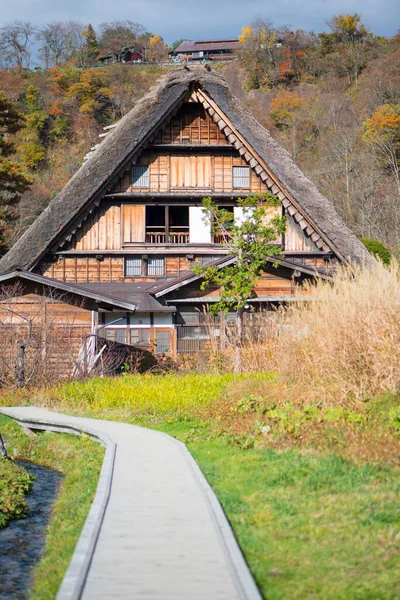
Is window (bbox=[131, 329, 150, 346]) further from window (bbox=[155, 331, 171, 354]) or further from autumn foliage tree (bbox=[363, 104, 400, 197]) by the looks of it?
autumn foliage tree (bbox=[363, 104, 400, 197])

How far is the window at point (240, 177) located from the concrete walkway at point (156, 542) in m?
19.0

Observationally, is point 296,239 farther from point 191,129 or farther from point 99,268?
point 99,268

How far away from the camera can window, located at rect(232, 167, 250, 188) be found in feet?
93.1

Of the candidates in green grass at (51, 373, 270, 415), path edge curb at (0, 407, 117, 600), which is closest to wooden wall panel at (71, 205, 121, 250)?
green grass at (51, 373, 270, 415)

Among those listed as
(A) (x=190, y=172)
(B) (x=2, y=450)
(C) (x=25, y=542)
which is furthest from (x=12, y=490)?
(A) (x=190, y=172)

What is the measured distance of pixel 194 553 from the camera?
6191 millimetres

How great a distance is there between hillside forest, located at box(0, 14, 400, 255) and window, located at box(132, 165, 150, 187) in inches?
852

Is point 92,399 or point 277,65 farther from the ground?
point 277,65

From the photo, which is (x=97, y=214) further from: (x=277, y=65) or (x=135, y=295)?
(x=277, y=65)

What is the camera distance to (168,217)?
27891 mm

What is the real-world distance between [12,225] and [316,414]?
47.0 metres

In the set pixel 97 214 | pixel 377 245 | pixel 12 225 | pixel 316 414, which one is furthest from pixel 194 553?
pixel 12 225

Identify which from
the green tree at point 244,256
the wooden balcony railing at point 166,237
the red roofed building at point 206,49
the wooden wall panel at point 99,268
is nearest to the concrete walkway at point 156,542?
the green tree at point 244,256

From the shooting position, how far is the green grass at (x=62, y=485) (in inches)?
268
